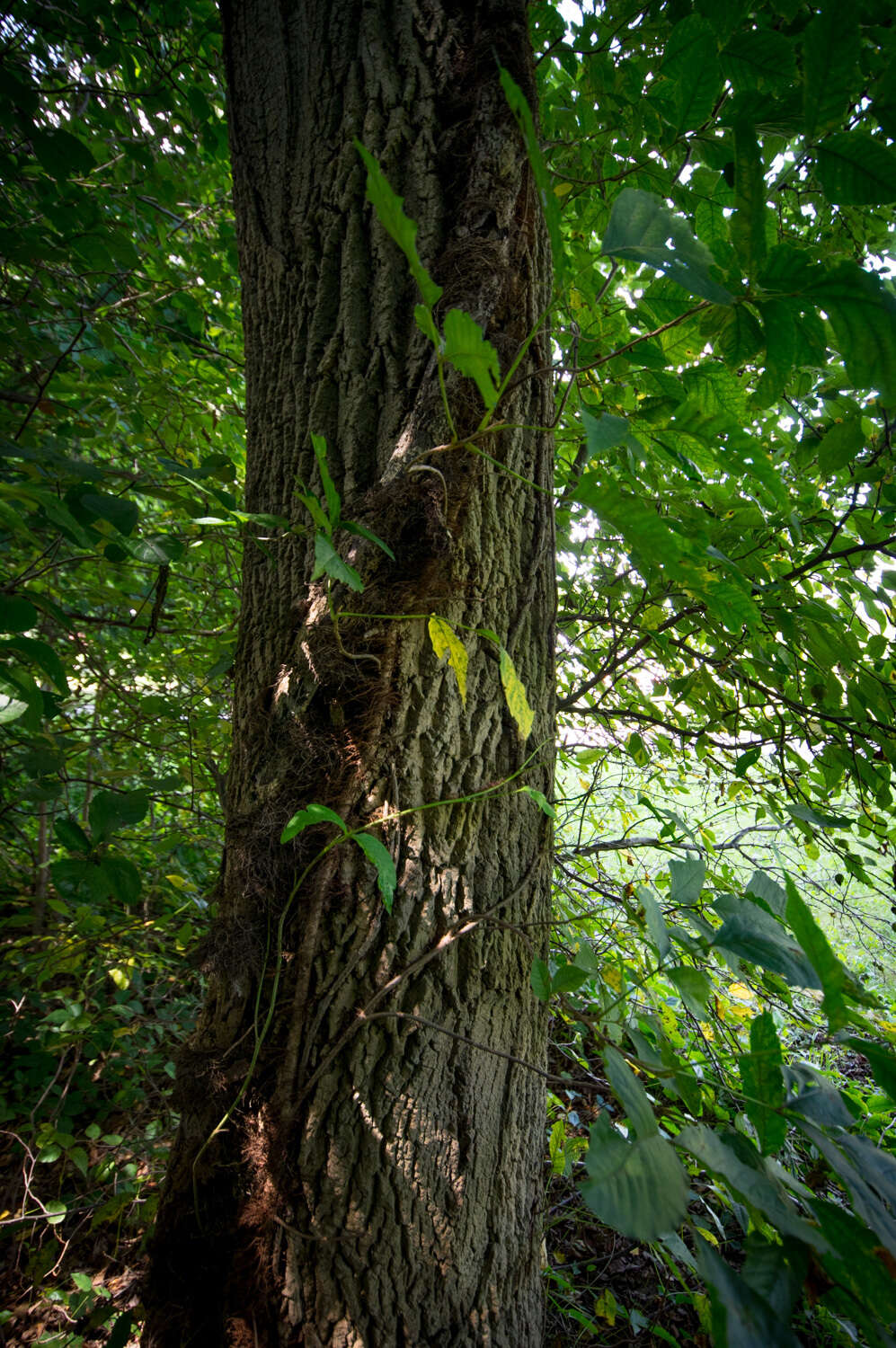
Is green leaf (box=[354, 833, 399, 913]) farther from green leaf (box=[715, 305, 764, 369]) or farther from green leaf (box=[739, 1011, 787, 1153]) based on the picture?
green leaf (box=[715, 305, 764, 369])

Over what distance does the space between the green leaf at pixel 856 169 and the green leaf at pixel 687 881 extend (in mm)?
770

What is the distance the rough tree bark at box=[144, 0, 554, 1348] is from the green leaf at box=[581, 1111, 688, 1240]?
29 centimetres

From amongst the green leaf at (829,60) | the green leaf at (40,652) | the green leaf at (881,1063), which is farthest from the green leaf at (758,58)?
the green leaf at (40,652)

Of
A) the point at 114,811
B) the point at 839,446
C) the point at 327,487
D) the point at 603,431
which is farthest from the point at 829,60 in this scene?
the point at 114,811

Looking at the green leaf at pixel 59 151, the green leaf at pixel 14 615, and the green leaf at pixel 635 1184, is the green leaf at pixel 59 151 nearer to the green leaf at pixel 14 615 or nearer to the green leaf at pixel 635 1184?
the green leaf at pixel 14 615

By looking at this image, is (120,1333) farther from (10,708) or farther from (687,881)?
(687,881)

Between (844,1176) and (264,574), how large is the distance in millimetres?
1081

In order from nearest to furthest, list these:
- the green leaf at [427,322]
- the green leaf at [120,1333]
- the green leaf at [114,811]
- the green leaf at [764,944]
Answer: the green leaf at [427,322], the green leaf at [764,944], the green leaf at [120,1333], the green leaf at [114,811]

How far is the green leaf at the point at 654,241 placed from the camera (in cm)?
51

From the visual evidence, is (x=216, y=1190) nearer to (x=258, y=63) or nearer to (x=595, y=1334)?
(x=595, y=1334)

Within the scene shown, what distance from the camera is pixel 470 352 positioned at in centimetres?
53

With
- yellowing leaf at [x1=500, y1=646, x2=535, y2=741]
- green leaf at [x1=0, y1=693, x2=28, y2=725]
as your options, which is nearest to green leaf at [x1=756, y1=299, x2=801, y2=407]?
yellowing leaf at [x1=500, y1=646, x2=535, y2=741]

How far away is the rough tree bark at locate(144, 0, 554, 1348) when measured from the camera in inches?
29.0

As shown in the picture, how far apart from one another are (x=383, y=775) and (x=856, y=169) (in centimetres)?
84
